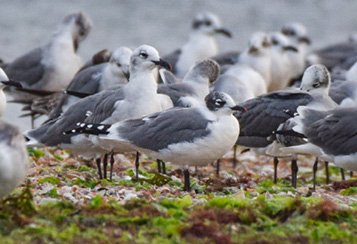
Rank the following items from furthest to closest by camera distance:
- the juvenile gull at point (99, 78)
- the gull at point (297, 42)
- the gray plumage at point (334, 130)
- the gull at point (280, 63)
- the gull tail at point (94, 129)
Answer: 1. the gull at point (297, 42)
2. the gull at point (280, 63)
3. the juvenile gull at point (99, 78)
4. the gray plumage at point (334, 130)
5. the gull tail at point (94, 129)

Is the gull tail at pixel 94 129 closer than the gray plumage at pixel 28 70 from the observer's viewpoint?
Yes

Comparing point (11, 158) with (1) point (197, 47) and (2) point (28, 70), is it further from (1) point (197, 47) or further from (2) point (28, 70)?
(1) point (197, 47)

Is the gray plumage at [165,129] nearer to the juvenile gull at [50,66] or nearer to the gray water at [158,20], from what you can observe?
the juvenile gull at [50,66]

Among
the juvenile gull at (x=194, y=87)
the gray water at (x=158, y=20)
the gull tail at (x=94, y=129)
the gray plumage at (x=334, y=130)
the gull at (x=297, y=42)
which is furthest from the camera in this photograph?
the gray water at (x=158, y=20)

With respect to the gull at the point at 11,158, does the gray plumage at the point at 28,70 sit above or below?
above

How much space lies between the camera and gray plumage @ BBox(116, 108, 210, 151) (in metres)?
8.33

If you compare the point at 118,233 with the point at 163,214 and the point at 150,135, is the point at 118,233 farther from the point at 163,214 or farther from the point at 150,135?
the point at 150,135

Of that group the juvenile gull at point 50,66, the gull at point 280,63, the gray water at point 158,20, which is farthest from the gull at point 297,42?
the juvenile gull at point 50,66

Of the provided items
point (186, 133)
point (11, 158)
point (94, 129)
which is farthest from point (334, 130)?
point (11, 158)

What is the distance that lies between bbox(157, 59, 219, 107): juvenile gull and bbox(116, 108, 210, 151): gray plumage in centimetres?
129

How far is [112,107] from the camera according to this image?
361 inches

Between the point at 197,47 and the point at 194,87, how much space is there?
6908 mm

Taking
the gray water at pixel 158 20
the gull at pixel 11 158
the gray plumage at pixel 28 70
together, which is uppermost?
the gray water at pixel 158 20

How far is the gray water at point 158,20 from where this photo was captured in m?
23.9
